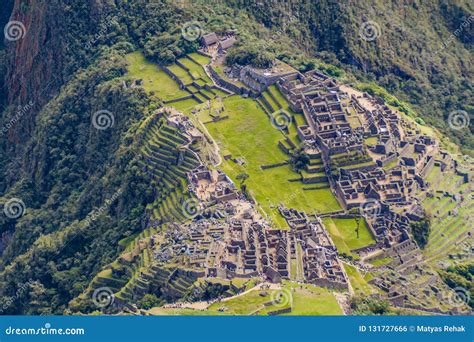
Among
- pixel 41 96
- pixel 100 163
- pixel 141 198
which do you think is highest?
pixel 141 198

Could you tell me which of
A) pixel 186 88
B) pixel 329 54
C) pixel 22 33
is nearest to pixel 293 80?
pixel 186 88

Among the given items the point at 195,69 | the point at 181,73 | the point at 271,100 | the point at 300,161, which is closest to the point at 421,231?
the point at 300,161

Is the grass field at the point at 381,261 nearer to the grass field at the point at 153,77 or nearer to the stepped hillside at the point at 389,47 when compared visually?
the grass field at the point at 153,77

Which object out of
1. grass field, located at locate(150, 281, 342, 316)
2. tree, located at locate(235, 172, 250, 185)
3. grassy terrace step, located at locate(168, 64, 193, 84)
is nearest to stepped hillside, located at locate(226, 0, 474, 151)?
grassy terrace step, located at locate(168, 64, 193, 84)

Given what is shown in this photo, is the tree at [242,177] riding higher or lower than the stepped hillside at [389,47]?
higher

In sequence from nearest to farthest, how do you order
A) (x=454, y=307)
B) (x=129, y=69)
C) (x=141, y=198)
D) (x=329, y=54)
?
(x=454, y=307) < (x=141, y=198) < (x=129, y=69) < (x=329, y=54)

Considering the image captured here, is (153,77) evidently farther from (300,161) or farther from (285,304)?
(285,304)

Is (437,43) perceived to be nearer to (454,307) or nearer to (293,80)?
(293,80)

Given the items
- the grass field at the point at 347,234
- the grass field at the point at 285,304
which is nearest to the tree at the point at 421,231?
the grass field at the point at 347,234
